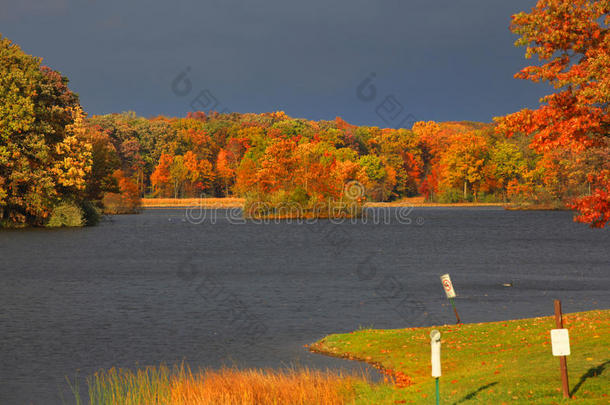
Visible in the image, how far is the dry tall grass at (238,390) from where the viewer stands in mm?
14719

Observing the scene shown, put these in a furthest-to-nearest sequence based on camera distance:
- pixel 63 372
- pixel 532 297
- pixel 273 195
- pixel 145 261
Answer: pixel 273 195, pixel 145 261, pixel 532 297, pixel 63 372

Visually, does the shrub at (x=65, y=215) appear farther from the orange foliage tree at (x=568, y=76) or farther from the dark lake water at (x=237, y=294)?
the orange foliage tree at (x=568, y=76)

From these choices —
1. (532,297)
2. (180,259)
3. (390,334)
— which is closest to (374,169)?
(180,259)

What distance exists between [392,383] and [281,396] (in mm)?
2439

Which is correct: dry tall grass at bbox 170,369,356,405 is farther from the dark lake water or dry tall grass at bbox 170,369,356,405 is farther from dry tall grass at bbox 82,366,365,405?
the dark lake water

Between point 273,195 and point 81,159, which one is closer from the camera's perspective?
point 81,159

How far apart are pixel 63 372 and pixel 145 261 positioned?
3408 centimetres

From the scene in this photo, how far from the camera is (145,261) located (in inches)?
2072

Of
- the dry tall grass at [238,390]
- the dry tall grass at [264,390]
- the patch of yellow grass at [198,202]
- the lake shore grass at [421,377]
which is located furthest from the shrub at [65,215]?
the patch of yellow grass at [198,202]

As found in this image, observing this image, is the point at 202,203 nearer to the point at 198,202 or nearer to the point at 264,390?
the point at 198,202

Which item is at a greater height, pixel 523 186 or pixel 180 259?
pixel 523 186

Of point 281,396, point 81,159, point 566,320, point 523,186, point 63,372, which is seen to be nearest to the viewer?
point 281,396

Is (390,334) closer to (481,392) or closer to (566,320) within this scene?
(566,320)

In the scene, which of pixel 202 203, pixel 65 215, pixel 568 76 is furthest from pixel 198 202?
pixel 568 76
